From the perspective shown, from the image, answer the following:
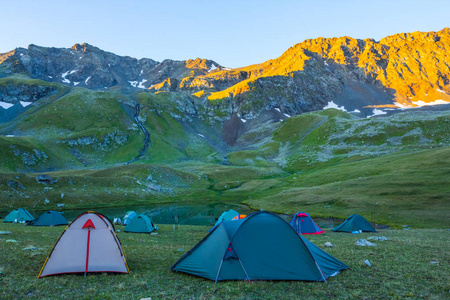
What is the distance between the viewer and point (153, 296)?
37.6ft

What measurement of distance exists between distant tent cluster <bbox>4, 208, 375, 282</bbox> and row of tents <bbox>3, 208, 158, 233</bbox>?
20.5m

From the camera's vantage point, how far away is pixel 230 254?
13.8 metres

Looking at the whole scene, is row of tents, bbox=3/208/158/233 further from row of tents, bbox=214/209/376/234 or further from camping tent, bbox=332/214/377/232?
camping tent, bbox=332/214/377/232

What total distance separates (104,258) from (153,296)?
5.00 meters

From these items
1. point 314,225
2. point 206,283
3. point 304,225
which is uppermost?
point 206,283

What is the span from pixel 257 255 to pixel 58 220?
37.1 meters

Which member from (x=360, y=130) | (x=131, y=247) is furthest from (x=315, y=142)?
(x=131, y=247)

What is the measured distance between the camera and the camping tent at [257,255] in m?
13.7

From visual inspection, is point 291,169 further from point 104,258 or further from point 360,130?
point 104,258

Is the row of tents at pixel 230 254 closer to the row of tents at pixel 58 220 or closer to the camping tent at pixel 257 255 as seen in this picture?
the camping tent at pixel 257 255

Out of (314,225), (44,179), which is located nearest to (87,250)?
(314,225)

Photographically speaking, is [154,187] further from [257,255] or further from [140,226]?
[257,255]

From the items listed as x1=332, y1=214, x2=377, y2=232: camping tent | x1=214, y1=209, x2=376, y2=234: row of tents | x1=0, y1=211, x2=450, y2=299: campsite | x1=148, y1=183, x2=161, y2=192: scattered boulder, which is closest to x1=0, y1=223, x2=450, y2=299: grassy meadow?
x1=0, y1=211, x2=450, y2=299: campsite

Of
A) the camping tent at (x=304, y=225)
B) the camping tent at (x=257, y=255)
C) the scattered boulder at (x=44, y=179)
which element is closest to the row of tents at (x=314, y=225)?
the camping tent at (x=304, y=225)
